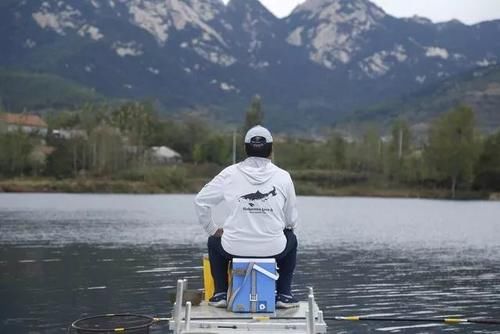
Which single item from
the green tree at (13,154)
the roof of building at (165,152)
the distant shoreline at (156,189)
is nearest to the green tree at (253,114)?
the distant shoreline at (156,189)

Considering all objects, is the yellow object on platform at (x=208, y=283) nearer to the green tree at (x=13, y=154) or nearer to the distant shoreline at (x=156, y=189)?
the distant shoreline at (x=156, y=189)

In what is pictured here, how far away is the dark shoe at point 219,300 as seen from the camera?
32.8 feet

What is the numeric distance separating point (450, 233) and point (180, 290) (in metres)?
46.2

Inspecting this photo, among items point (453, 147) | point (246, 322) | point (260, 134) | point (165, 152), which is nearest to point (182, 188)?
point (165, 152)

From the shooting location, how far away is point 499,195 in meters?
130

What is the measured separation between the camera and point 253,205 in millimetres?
9680

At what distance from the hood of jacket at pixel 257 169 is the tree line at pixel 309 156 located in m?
115

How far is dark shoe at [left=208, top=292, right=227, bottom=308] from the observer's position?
998cm

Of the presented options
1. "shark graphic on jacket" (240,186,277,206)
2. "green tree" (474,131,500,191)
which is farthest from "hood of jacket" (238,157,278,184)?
"green tree" (474,131,500,191)

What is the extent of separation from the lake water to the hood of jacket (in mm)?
868

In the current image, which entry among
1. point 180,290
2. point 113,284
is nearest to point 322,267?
point 113,284

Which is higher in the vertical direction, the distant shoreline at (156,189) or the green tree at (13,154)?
the green tree at (13,154)

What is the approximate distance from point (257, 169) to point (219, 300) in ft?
5.71

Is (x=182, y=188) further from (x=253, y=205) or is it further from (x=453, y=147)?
(x=253, y=205)
